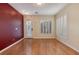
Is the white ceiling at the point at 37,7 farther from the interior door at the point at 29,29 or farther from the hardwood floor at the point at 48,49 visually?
the interior door at the point at 29,29

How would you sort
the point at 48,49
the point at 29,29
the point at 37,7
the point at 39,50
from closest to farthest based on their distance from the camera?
the point at 39,50
the point at 48,49
the point at 37,7
the point at 29,29

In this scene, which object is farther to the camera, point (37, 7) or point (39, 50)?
point (37, 7)

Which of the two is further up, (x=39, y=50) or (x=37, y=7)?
(x=37, y=7)

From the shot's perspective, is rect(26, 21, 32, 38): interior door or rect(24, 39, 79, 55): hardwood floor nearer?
rect(24, 39, 79, 55): hardwood floor

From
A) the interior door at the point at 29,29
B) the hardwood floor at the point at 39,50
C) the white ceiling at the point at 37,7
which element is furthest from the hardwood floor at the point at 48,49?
the interior door at the point at 29,29

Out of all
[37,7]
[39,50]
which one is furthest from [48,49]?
[37,7]

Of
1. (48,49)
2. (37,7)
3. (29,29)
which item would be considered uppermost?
(37,7)

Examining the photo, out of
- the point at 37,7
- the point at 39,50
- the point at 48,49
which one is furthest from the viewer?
the point at 37,7

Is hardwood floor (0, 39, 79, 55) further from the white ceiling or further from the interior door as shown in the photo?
the interior door

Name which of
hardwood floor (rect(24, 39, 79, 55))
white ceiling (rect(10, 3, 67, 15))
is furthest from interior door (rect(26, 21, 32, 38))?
hardwood floor (rect(24, 39, 79, 55))

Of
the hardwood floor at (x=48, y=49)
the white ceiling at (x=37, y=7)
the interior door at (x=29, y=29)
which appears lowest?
the hardwood floor at (x=48, y=49)

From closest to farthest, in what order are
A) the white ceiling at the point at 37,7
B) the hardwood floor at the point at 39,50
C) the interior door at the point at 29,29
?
1. the hardwood floor at the point at 39,50
2. the white ceiling at the point at 37,7
3. the interior door at the point at 29,29

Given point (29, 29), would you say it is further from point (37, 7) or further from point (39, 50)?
point (39, 50)
